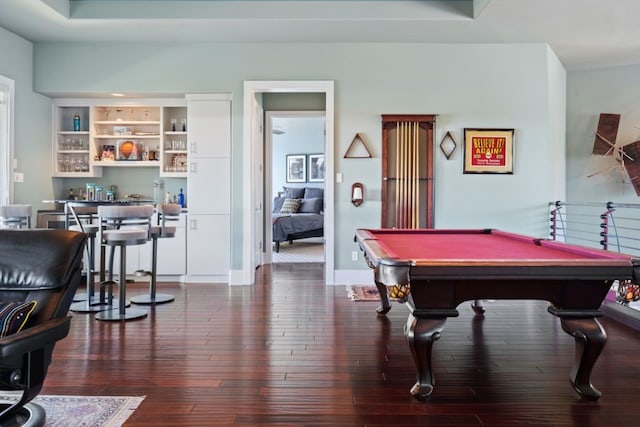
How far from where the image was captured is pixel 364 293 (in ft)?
16.1

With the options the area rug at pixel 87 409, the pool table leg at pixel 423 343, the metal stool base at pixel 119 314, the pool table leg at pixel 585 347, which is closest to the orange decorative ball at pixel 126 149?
the metal stool base at pixel 119 314

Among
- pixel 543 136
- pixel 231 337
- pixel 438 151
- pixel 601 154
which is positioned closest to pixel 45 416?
pixel 231 337

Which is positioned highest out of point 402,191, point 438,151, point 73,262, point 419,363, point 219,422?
point 438,151

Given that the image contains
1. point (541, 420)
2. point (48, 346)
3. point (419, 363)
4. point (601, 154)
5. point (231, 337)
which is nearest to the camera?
point (48, 346)

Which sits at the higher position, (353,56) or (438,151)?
(353,56)

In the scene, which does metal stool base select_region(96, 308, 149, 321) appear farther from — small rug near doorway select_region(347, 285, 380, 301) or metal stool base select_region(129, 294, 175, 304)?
small rug near doorway select_region(347, 285, 380, 301)

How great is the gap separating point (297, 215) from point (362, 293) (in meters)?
4.54

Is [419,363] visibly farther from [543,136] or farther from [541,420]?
[543,136]

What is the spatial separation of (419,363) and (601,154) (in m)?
5.33

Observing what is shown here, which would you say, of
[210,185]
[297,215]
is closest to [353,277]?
[210,185]

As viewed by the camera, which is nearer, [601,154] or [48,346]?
[48,346]

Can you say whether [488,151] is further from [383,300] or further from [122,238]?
[122,238]

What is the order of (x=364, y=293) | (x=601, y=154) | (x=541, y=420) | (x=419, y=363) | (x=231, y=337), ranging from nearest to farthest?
(x=541, y=420) < (x=419, y=363) < (x=231, y=337) < (x=364, y=293) < (x=601, y=154)

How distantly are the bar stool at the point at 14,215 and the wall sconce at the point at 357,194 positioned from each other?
11.0 ft
